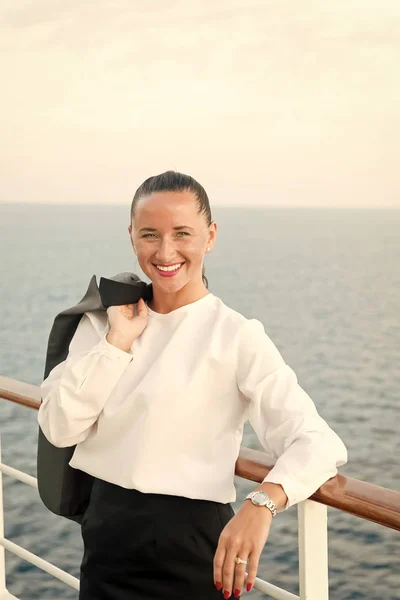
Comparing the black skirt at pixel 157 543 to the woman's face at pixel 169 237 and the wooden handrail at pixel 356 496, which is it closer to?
the wooden handrail at pixel 356 496

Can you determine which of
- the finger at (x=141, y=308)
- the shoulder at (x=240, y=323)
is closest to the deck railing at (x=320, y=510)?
the shoulder at (x=240, y=323)

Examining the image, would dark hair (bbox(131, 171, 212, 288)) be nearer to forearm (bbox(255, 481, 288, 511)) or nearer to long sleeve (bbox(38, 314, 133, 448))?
long sleeve (bbox(38, 314, 133, 448))

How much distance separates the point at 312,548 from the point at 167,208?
2.34ft

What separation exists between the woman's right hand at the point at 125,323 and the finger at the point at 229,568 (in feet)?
1.54

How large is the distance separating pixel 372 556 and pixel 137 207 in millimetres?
15105

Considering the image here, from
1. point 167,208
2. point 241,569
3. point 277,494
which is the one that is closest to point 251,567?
Result: point 241,569

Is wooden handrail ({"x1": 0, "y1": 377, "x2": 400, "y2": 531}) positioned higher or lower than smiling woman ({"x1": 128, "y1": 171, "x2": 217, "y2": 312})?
lower

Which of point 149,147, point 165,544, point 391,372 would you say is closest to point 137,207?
point 165,544

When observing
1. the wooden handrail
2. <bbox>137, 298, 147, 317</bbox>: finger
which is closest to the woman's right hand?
<bbox>137, 298, 147, 317</bbox>: finger

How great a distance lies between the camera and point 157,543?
1.33 metres

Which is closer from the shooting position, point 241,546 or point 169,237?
point 241,546

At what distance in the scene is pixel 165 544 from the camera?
133cm

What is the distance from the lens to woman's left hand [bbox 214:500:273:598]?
113 cm

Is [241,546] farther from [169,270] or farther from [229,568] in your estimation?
[169,270]
